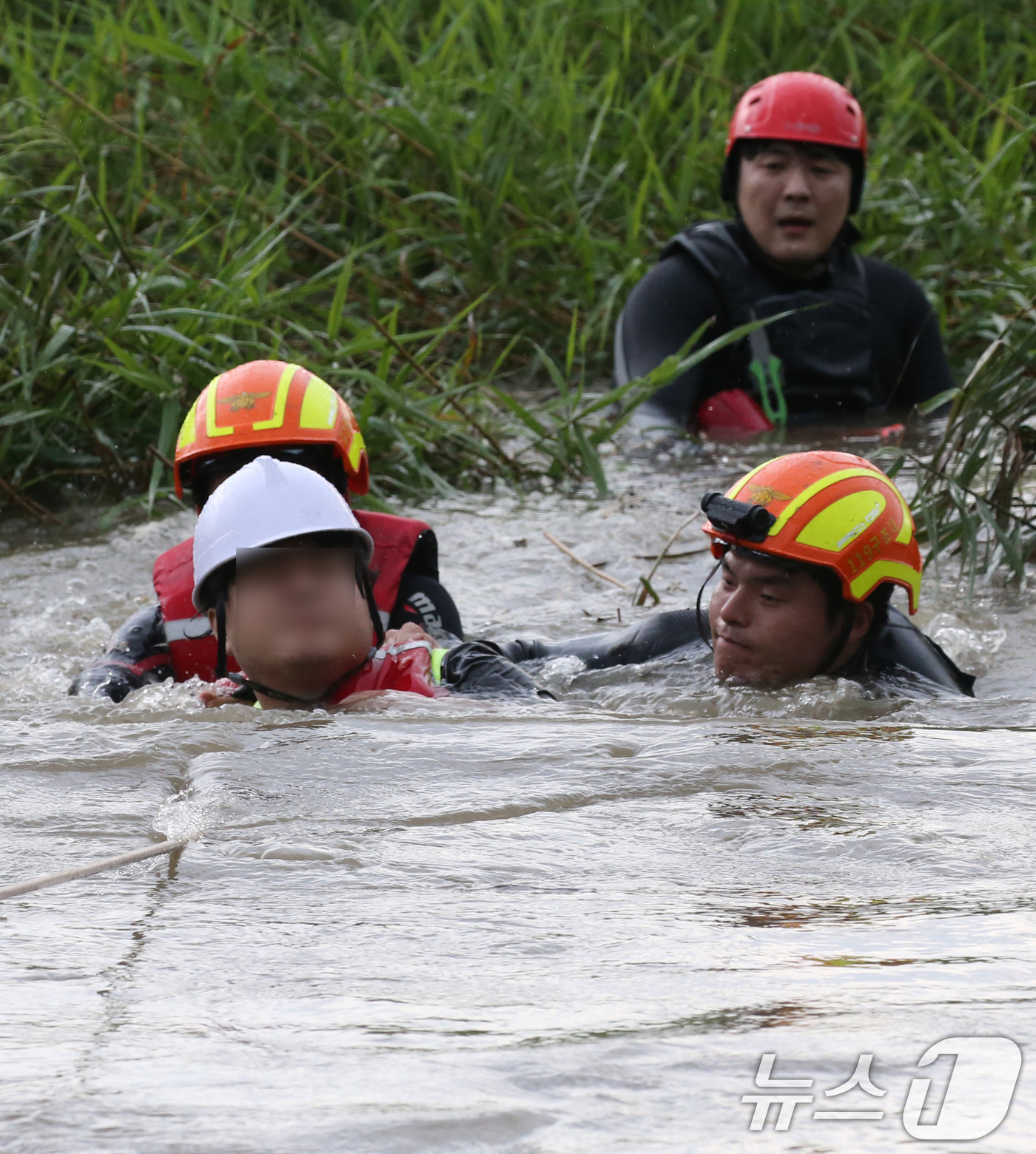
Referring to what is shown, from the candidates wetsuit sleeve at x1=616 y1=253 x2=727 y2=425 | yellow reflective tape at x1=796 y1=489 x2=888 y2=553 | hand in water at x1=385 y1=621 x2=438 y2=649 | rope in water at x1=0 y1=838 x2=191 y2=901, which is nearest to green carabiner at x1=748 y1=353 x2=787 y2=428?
wetsuit sleeve at x1=616 y1=253 x2=727 y2=425

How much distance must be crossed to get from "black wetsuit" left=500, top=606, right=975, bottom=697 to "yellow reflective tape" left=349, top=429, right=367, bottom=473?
574mm

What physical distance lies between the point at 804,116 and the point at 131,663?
12.4ft

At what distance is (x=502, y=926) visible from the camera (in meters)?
1.80

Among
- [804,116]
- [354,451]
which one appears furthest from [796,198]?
[354,451]

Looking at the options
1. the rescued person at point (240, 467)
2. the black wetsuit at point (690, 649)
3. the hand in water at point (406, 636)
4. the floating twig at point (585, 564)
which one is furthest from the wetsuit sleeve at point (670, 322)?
the hand in water at point (406, 636)

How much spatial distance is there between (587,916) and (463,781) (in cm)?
67

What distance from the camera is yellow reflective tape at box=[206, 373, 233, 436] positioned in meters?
3.97

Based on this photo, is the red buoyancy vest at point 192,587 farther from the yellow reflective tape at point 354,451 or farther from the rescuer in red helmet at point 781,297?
the rescuer in red helmet at point 781,297

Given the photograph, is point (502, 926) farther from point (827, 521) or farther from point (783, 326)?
point (783, 326)

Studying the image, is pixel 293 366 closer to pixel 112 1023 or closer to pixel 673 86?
pixel 112 1023

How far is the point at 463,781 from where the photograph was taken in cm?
248

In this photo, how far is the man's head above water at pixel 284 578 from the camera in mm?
3203

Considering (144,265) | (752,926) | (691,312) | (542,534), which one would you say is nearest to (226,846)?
(752,926)

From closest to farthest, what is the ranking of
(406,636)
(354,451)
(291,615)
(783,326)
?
(291,615) → (406,636) → (354,451) → (783,326)
